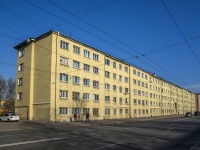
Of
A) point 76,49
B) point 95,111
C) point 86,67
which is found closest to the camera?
point 76,49

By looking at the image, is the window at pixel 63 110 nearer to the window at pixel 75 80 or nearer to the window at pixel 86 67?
the window at pixel 75 80

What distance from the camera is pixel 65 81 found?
38812mm

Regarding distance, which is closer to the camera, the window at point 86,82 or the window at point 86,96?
the window at point 86,96

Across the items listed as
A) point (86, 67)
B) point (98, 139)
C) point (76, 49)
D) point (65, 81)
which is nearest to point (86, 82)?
point (86, 67)

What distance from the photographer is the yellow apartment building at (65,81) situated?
37.1 metres

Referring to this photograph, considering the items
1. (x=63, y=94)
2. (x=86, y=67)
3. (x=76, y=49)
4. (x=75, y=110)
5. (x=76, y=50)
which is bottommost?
(x=75, y=110)

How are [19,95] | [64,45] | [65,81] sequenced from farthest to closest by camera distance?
[19,95] → [64,45] → [65,81]

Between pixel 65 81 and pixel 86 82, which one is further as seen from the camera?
pixel 86 82

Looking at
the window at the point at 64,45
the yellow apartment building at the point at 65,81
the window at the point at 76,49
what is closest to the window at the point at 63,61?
the yellow apartment building at the point at 65,81

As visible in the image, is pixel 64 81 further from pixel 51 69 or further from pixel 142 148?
pixel 142 148

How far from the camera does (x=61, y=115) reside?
37.3 meters

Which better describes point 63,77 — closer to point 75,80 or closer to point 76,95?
point 75,80

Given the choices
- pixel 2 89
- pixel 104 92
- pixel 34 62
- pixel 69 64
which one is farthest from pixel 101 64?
pixel 2 89

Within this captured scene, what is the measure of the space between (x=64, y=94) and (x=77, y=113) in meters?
4.60
